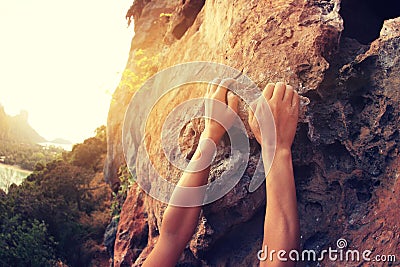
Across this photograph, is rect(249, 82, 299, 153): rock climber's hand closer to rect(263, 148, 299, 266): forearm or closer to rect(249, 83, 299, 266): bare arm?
rect(249, 83, 299, 266): bare arm

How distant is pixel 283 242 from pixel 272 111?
3.45 feet

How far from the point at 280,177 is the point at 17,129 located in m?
61.1

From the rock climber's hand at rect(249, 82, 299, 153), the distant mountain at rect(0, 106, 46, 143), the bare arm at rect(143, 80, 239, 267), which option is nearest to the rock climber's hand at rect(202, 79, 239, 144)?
the bare arm at rect(143, 80, 239, 267)

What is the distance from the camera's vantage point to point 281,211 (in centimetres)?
310

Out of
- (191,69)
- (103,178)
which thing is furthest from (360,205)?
(103,178)

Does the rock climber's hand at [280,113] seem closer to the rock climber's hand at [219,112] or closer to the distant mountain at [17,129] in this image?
the rock climber's hand at [219,112]

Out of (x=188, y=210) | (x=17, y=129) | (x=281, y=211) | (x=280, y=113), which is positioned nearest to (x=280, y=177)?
(x=281, y=211)

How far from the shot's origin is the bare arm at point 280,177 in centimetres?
307

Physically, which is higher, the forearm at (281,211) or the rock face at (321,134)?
the rock face at (321,134)

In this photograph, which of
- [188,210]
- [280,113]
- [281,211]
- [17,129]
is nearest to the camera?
[281,211]

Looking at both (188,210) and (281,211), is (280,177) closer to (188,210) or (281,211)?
(281,211)

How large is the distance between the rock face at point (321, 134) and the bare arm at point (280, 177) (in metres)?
0.45

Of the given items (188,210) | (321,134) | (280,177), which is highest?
(321,134)

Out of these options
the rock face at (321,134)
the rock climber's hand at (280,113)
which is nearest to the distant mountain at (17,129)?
the rock face at (321,134)
